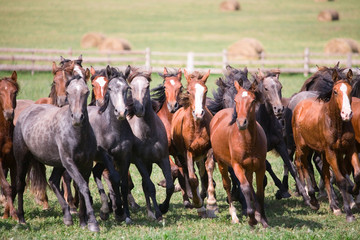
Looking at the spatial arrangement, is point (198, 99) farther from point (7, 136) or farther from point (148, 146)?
point (7, 136)

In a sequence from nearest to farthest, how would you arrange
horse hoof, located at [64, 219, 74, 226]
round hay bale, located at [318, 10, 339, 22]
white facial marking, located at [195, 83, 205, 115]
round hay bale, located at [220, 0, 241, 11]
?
horse hoof, located at [64, 219, 74, 226]
white facial marking, located at [195, 83, 205, 115]
round hay bale, located at [318, 10, 339, 22]
round hay bale, located at [220, 0, 241, 11]

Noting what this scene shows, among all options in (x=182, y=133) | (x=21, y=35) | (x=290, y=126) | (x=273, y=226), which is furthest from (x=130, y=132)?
(x=21, y=35)

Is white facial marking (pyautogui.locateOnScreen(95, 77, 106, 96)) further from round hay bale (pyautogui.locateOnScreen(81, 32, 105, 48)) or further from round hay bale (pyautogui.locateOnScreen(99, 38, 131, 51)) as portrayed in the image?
round hay bale (pyautogui.locateOnScreen(81, 32, 105, 48))

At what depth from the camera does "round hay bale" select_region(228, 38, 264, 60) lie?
32.2m

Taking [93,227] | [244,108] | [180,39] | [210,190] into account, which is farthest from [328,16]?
[93,227]

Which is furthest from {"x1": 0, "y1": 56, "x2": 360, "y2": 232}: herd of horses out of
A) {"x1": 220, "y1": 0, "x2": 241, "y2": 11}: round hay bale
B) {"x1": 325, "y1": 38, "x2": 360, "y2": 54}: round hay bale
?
{"x1": 220, "y1": 0, "x2": 241, "y2": 11}: round hay bale

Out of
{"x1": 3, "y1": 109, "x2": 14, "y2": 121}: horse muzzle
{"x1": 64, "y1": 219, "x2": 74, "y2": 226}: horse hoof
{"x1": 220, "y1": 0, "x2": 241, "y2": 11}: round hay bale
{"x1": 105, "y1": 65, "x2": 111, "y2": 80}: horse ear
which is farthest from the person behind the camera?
{"x1": 220, "y1": 0, "x2": 241, "y2": 11}: round hay bale

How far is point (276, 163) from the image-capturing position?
489 inches

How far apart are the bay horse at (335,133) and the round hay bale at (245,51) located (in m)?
22.9

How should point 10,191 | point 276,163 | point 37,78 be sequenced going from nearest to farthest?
point 10,191, point 276,163, point 37,78

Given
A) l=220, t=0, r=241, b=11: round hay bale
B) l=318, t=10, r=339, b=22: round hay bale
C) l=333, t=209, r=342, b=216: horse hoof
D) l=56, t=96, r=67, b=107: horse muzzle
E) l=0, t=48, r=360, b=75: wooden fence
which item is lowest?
l=333, t=209, r=342, b=216: horse hoof

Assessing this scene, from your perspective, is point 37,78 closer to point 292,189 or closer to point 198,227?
point 292,189

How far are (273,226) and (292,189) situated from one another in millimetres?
3173

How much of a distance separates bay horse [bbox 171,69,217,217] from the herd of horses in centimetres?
2
